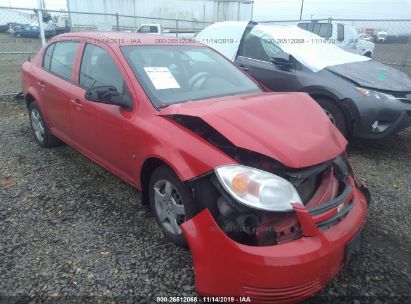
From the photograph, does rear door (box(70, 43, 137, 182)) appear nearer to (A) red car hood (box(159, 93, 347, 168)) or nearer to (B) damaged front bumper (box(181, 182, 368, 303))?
(A) red car hood (box(159, 93, 347, 168))

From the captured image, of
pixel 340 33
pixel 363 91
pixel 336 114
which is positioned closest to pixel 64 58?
pixel 336 114

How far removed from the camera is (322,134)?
7.59ft

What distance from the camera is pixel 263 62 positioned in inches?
212

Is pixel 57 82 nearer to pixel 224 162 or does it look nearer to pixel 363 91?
pixel 224 162

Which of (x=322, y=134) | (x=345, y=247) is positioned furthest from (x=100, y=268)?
(x=322, y=134)

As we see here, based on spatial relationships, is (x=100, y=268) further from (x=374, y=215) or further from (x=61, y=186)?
(x=374, y=215)

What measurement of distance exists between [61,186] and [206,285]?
2.32 meters

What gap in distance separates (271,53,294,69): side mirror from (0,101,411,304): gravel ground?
183cm

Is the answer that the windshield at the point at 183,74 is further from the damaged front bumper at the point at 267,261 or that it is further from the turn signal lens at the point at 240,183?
the damaged front bumper at the point at 267,261

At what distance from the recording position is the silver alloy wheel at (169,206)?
253 centimetres

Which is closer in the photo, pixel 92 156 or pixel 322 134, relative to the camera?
pixel 322 134

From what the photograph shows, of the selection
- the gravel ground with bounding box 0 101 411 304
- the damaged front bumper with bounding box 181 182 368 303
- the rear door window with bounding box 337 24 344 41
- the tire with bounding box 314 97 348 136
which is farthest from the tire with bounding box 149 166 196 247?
the rear door window with bounding box 337 24 344 41

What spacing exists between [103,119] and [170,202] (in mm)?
1062

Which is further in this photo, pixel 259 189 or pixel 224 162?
pixel 224 162
